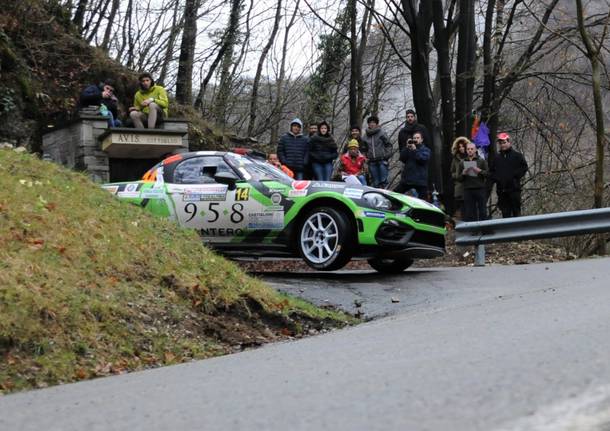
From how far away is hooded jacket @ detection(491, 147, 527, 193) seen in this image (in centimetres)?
1681

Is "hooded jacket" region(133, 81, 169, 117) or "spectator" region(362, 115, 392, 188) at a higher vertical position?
"hooded jacket" region(133, 81, 169, 117)

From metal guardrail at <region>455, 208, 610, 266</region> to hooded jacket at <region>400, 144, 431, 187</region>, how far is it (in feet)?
11.4

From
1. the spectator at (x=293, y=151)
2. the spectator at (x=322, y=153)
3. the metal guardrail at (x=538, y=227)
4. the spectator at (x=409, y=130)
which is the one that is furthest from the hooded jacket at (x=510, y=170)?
Result: the spectator at (x=293, y=151)

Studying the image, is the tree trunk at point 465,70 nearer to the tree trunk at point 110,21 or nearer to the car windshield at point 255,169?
the car windshield at point 255,169

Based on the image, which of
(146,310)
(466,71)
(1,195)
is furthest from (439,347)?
(466,71)

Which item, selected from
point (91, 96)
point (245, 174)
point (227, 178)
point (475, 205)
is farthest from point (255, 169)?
point (91, 96)

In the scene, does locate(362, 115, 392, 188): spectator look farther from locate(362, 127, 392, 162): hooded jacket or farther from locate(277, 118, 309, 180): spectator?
locate(277, 118, 309, 180): spectator

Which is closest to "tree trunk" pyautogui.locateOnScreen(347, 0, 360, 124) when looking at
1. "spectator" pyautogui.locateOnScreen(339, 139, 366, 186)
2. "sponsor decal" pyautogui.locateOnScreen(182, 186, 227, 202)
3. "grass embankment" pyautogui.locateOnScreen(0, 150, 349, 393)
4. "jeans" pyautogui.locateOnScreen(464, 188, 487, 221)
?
"spectator" pyautogui.locateOnScreen(339, 139, 366, 186)

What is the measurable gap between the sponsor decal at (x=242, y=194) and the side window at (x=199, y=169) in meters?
0.45

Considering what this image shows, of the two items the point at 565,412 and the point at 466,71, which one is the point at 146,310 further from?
the point at 466,71

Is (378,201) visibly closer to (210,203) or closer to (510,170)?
(210,203)

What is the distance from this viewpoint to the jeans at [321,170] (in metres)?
17.6

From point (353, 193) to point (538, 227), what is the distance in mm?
3044

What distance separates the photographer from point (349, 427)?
3.54m
